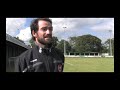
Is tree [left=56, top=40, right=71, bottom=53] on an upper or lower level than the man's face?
lower

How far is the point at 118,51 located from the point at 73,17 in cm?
124

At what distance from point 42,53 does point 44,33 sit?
442 millimetres

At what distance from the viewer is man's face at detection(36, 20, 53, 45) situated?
14.7 m

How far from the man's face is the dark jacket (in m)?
0.19

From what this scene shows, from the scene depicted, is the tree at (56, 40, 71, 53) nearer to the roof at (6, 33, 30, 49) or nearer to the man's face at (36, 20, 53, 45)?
the man's face at (36, 20, 53, 45)

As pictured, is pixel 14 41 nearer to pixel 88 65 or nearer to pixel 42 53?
pixel 42 53

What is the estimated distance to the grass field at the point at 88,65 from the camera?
1477 centimetres

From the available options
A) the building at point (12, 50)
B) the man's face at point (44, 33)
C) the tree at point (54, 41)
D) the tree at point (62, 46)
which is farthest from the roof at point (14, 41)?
the tree at point (62, 46)

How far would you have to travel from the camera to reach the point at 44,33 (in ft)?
48.4

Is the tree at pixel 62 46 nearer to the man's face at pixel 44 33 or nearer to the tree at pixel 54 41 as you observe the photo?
the tree at pixel 54 41

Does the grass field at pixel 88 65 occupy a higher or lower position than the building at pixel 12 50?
lower

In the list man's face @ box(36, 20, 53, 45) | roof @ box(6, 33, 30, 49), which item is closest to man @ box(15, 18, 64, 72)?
man's face @ box(36, 20, 53, 45)
